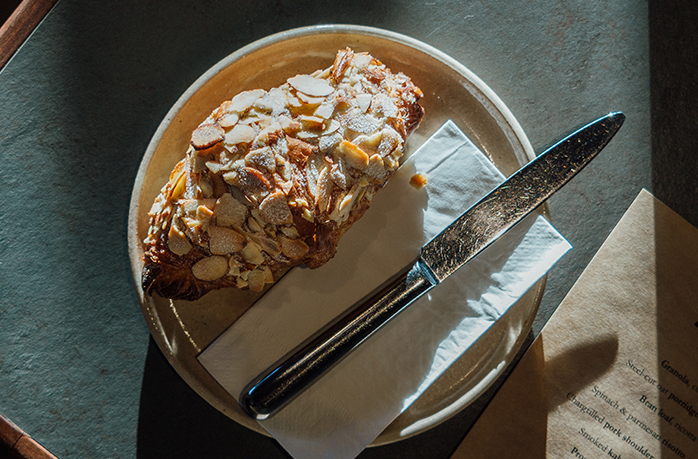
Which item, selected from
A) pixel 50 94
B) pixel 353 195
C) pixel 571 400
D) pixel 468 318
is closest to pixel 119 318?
pixel 50 94

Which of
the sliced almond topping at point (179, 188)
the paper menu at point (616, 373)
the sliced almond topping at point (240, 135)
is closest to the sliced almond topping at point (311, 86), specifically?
the sliced almond topping at point (240, 135)

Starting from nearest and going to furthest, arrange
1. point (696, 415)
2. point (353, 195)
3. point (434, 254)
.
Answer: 1. point (353, 195)
2. point (434, 254)
3. point (696, 415)

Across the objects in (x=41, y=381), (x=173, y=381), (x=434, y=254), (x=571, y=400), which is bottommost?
(x=41, y=381)

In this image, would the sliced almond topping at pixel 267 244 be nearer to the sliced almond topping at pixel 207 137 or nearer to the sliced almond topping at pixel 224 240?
the sliced almond topping at pixel 224 240

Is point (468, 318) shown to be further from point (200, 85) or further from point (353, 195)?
point (200, 85)

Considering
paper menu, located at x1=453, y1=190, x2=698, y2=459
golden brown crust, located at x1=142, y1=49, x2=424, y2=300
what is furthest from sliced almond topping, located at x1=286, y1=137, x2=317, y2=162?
paper menu, located at x1=453, y1=190, x2=698, y2=459

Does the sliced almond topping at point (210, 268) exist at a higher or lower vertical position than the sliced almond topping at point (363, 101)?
lower

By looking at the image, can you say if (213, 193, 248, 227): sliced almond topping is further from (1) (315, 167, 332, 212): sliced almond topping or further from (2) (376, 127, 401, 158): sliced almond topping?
(2) (376, 127, 401, 158): sliced almond topping
